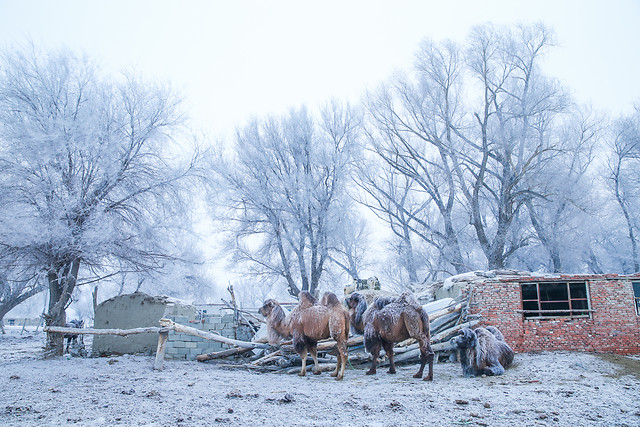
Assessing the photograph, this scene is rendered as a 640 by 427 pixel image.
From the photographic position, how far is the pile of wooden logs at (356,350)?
1027 cm

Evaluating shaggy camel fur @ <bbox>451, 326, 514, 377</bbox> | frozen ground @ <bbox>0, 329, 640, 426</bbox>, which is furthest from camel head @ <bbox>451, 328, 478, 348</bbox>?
frozen ground @ <bbox>0, 329, 640, 426</bbox>

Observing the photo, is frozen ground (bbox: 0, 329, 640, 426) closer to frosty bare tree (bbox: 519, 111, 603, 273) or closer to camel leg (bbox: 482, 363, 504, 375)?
camel leg (bbox: 482, 363, 504, 375)

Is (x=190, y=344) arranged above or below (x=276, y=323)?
below

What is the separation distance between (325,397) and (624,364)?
7.10m

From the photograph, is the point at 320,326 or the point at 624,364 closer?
the point at 320,326

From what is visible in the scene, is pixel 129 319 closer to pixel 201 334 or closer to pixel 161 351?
pixel 161 351

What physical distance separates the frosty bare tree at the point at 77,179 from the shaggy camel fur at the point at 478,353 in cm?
920

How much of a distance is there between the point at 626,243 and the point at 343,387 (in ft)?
86.0

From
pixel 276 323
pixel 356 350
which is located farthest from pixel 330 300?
pixel 356 350

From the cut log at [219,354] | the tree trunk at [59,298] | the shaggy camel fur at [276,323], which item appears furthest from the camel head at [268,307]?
the tree trunk at [59,298]

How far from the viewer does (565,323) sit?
11211 mm

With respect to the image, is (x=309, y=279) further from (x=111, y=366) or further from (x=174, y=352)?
(x=111, y=366)

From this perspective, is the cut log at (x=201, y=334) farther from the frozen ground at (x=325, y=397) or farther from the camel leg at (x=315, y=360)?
the camel leg at (x=315, y=360)

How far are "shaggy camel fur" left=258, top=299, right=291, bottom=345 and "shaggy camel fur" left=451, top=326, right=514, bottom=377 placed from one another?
11.8ft
